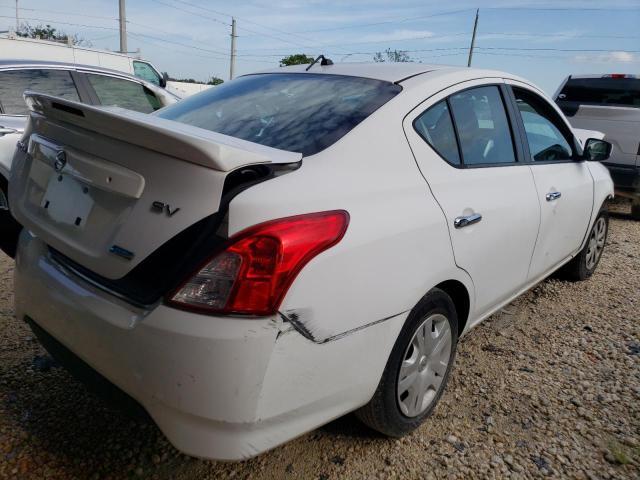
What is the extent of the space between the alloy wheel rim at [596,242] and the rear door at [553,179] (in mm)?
512

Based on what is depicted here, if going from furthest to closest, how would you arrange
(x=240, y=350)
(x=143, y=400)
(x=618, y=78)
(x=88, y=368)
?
(x=618, y=78) < (x=88, y=368) < (x=143, y=400) < (x=240, y=350)

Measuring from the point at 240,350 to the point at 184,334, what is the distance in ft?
0.54

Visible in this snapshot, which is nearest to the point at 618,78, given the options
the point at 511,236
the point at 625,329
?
the point at 625,329

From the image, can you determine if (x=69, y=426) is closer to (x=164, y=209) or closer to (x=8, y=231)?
(x=164, y=209)

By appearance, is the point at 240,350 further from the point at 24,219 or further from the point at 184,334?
the point at 24,219

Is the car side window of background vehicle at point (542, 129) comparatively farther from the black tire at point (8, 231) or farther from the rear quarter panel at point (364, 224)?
the black tire at point (8, 231)

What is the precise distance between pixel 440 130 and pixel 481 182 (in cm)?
32

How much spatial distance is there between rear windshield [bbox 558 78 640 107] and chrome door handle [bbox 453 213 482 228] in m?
5.84

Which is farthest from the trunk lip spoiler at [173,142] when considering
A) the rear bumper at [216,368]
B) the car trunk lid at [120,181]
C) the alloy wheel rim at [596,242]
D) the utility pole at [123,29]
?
the utility pole at [123,29]

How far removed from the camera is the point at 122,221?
1589mm

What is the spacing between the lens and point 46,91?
4941 mm

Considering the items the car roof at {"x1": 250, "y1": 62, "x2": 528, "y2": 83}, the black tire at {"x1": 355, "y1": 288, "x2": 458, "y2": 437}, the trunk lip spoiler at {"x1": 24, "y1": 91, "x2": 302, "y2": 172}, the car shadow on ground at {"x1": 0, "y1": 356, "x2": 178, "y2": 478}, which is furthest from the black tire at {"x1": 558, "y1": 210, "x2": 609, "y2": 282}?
the car shadow on ground at {"x1": 0, "y1": 356, "x2": 178, "y2": 478}

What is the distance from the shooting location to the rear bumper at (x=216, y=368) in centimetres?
144

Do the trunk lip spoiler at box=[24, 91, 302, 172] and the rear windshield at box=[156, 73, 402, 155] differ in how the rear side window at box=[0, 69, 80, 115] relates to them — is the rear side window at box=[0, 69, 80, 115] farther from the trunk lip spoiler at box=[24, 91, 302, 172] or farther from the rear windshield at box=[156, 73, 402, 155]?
the trunk lip spoiler at box=[24, 91, 302, 172]
